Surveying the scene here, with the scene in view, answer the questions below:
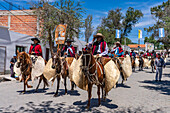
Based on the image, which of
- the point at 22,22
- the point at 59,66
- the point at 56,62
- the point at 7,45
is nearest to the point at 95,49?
the point at 56,62

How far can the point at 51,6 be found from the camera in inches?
805

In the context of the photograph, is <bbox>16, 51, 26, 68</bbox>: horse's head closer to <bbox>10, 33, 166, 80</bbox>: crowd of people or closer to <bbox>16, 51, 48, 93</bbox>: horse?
<bbox>16, 51, 48, 93</bbox>: horse

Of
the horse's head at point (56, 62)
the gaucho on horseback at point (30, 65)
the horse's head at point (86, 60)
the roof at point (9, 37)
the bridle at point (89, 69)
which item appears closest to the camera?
the horse's head at point (86, 60)

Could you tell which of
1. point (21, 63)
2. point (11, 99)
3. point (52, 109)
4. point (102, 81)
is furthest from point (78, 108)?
point (21, 63)

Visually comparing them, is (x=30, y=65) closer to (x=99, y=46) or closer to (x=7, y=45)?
(x=99, y=46)

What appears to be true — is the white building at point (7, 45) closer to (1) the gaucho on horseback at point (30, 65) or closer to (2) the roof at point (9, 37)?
(2) the roof at point (9, 37)

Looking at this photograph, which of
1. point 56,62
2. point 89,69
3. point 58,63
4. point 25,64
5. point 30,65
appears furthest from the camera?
point 30,65

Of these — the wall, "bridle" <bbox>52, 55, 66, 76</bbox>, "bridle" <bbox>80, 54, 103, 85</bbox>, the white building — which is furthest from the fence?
"bridle" <bbox>80, 54, 103, 85</bbox>

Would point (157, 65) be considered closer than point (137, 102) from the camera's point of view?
No

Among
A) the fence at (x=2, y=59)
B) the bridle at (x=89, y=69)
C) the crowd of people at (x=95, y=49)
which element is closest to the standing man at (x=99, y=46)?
the crowd of people at (x=95, y=49)

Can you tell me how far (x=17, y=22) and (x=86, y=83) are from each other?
22.1 metres

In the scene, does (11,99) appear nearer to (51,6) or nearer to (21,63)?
(21,63)

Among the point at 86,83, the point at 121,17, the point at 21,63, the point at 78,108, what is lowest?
the point at 78,108

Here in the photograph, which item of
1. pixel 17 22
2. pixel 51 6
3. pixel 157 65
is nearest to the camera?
pixel 157 65
